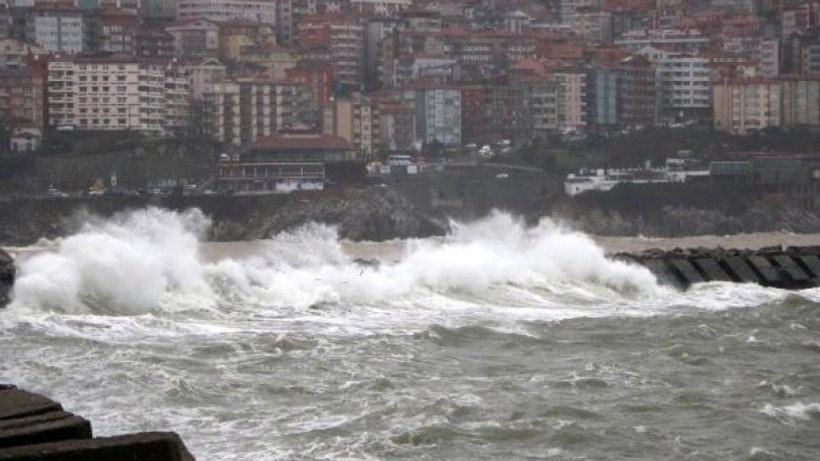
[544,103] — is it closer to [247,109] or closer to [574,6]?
[247,109]

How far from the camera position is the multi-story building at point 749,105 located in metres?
100

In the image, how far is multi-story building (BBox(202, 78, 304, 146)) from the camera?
9225cm

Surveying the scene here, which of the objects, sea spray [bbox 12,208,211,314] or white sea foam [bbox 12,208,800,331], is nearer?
sea spray [bbox 12,208,211,314]

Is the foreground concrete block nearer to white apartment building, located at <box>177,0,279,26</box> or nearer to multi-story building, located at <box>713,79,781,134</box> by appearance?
multi-story building, located at <box>713,79,781,134</box>

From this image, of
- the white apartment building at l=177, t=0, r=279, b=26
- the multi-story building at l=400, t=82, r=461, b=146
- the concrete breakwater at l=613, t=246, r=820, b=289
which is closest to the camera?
the concrete breakwater at l=613, t=246, r=820, b=289

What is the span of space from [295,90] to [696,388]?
3000 inches

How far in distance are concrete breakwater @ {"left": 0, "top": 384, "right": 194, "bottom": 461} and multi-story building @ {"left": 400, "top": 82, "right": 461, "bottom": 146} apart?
8398 centimetres

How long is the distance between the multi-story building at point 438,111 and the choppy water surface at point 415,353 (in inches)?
2529

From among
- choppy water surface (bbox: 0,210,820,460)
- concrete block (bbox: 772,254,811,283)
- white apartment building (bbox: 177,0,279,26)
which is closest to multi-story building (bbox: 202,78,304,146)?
white apartment building (bbox: 177,0,279,26)

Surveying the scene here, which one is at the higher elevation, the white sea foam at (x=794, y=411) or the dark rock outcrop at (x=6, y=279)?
the dark rock outcrop at (x=6, y=279)

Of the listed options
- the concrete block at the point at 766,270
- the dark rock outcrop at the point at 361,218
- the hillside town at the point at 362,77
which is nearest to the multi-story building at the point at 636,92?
the hillside town at the point at 362,77

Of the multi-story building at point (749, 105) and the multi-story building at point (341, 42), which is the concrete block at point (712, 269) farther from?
the multi-story building at point (341, 42)

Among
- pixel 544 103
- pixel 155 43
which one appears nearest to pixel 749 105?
pixel 544 103

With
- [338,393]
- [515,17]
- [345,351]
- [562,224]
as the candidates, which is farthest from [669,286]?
[515,17]
